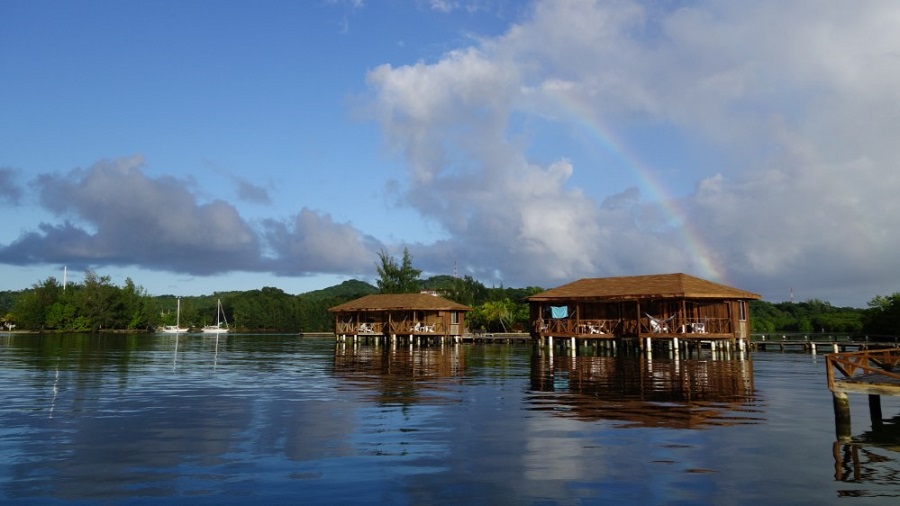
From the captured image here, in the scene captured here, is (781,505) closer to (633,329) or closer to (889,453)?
(889,453)

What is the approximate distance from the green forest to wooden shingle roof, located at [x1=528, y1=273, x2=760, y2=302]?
21645mm

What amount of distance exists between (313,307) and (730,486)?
136m

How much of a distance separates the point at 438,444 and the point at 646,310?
36.2 m

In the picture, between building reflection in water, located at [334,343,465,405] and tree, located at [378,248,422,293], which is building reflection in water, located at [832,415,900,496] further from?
tree, located at [378,248,422,293]

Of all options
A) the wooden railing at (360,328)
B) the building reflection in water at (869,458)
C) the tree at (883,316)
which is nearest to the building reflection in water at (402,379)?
the building reflection in water at (869,458)

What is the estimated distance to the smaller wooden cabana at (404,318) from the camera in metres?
60.9

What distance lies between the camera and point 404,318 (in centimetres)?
Result: 6397

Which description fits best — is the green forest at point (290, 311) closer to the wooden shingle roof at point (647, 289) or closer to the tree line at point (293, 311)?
the tree line at point (293, 311)

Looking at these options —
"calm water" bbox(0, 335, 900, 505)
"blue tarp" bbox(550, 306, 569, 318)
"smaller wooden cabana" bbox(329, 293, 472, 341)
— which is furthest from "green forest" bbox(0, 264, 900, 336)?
"calm water" bbox(0, 335, 900, 505)

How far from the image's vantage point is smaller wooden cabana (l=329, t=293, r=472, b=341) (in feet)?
200

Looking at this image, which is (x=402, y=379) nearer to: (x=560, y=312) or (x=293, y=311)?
(x=560, y=312)

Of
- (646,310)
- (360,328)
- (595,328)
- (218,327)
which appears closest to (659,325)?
(646,310)

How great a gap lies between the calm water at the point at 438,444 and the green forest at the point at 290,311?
48.8 meters

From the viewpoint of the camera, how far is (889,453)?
37.4 ft
